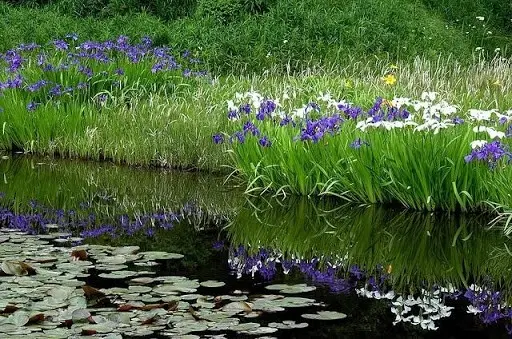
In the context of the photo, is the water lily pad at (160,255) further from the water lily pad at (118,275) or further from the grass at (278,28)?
the grass at (278,28)

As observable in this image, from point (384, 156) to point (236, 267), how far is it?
6.73ft

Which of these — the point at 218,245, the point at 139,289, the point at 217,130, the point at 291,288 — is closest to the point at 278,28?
the point at 217,130

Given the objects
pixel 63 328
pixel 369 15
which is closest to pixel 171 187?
pixel 63 328

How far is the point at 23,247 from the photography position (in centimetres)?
428

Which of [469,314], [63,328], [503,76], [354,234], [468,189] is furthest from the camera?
[503,76]

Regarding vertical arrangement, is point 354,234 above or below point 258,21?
below

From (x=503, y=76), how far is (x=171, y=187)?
201 inches

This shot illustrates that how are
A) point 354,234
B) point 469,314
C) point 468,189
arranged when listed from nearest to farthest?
point 469,314, point 354,234, point 468,189

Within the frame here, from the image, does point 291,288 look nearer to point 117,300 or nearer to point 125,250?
point 117,300

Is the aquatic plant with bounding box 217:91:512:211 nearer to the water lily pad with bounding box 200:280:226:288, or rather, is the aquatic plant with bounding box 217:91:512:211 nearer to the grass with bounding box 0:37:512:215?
the grass with bounding box 0:37:512:215

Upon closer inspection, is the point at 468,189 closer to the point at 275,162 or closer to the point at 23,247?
the point at 275,162


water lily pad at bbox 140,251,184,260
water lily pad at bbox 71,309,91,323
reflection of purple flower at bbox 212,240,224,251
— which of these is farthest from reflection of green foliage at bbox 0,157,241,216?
water lily pad at bbox 71,309,91,323

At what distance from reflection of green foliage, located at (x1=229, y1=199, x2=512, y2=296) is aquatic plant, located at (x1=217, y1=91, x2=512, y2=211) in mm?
185

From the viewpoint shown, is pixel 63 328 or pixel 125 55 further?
pixel 125 55
